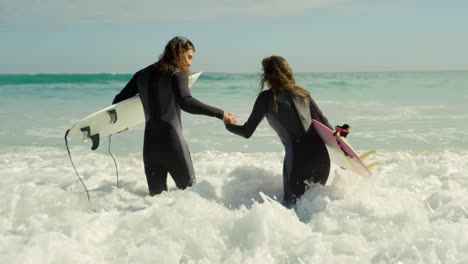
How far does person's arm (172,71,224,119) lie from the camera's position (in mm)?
4117

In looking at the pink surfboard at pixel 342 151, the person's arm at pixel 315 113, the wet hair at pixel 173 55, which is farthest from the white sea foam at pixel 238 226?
the wet hair at pixel 173 55

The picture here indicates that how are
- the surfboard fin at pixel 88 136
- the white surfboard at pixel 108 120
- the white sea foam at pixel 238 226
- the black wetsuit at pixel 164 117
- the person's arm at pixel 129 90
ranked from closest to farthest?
1. the white sea foam at pixel 238 226
2. the black wetsuit at pixel 164 117
3. the person's arm at pixel 129 90
4. the white surfboard at pixel 108 120
5. the surfboard fin at pixel 88 136

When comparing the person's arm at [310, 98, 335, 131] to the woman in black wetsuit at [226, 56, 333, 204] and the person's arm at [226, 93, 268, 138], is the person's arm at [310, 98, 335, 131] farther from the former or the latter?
the person's arm at [226, 93, 268, 138]

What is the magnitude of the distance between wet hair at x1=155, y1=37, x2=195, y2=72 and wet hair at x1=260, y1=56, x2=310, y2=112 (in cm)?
79

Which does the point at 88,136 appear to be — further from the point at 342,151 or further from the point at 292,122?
the point at 342,151

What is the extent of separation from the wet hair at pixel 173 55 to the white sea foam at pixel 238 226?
112 centimetres

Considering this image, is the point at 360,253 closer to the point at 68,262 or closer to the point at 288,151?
the point at 288,151

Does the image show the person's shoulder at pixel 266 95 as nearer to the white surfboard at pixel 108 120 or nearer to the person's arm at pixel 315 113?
the person's arm at pixel 315 113

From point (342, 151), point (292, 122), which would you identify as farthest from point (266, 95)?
point (342, 151)

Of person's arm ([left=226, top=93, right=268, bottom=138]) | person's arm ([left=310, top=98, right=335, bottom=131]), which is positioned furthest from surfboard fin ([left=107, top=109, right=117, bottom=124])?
person's arm ([left=310, top=98, right=335, bottom=131])

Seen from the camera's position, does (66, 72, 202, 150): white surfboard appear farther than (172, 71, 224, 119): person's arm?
Yes

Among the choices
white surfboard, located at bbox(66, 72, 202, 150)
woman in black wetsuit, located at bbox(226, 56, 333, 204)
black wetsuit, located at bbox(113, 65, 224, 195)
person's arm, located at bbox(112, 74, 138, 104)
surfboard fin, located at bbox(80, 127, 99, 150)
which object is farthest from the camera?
surfboard fin, located at bbox(80, 127, 99, 150)

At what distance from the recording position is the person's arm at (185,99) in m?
4.12

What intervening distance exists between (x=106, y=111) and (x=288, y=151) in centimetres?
188
